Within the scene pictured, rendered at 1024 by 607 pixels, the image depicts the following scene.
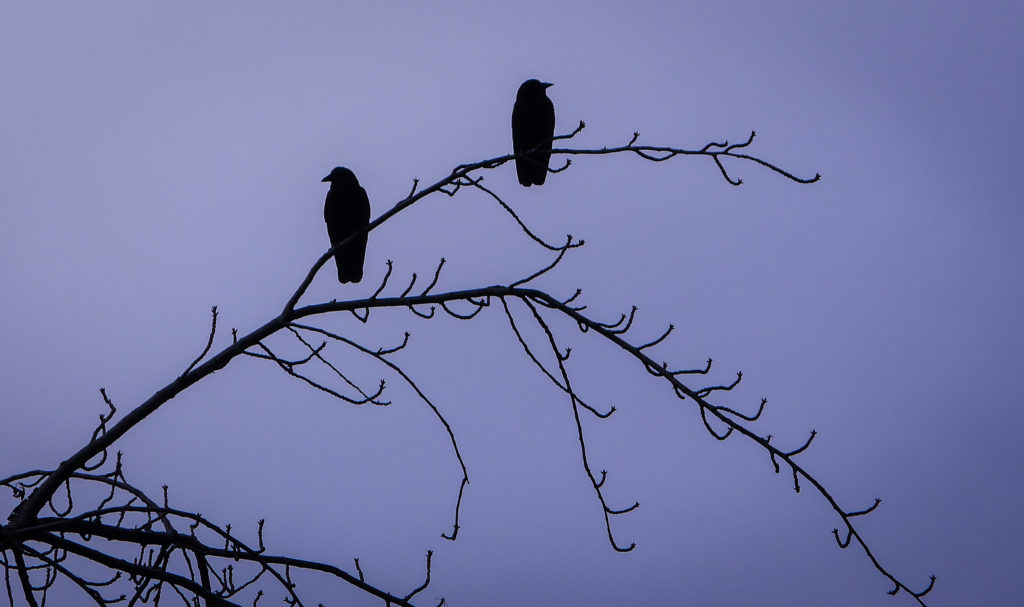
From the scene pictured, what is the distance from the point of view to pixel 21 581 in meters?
2.89

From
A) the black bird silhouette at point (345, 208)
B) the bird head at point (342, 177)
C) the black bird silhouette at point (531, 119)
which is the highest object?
the black bird silhouette at point (531, 119)

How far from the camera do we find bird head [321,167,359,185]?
7.15 metres

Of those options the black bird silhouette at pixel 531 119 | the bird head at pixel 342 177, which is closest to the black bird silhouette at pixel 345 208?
the bird head at pixel 342 177

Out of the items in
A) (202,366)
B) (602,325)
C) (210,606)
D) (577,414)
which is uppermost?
(202,366)

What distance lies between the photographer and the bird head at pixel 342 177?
7152mm

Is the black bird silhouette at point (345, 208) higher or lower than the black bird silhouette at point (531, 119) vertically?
lower

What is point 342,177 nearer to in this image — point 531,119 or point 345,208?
point 345,208

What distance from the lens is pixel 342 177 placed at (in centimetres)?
717

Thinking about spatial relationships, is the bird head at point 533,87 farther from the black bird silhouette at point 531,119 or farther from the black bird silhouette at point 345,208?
the black bird silhouette at point 345,208

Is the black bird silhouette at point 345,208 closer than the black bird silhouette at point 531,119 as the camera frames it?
Yes

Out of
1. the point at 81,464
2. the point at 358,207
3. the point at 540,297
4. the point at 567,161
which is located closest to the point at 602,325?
the point at 540,297

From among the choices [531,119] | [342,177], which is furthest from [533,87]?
[342,177]

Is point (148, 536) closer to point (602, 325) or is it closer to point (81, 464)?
point (81, 464)

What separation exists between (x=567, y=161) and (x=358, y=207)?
13.0 feet
